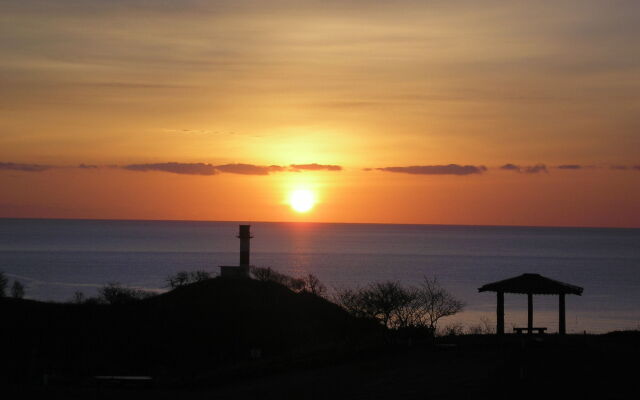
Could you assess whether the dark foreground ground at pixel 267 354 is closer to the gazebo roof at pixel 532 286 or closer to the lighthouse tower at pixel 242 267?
the gazebo roof at pixel 532 286

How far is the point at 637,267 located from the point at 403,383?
149 m

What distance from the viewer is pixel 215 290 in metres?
50.7

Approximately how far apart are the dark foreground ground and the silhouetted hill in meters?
0.10

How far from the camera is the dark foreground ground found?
21203 millimetres

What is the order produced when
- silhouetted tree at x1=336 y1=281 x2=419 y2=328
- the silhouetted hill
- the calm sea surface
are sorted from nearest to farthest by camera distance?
the silhouetted hill, silhouetted tree at x1=336 y1=281 x2=419 y2=328, the calm sea surface

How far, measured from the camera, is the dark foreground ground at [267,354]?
69.6 ft

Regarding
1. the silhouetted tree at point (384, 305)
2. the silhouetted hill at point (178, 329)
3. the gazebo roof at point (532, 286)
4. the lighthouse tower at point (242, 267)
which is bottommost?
the silhouetted hill at point (178, 329)

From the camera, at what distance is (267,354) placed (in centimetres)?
4100

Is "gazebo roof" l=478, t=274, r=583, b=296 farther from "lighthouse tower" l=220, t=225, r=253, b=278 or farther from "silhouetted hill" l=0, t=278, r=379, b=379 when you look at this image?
"lighthouse tower" l=220, t=225, r=253, b=278

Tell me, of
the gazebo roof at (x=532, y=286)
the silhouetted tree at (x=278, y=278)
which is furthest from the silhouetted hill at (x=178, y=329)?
the gazebo roof at (x=532, y=286)

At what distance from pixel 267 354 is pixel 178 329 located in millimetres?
5520

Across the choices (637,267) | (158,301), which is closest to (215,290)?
(158,301)

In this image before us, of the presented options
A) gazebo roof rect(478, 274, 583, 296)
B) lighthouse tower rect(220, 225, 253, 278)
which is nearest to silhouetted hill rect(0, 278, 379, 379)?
Answer: lighthouse tower rect(220, 225, 253, 278)

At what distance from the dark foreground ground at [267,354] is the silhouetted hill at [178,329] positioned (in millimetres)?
95
